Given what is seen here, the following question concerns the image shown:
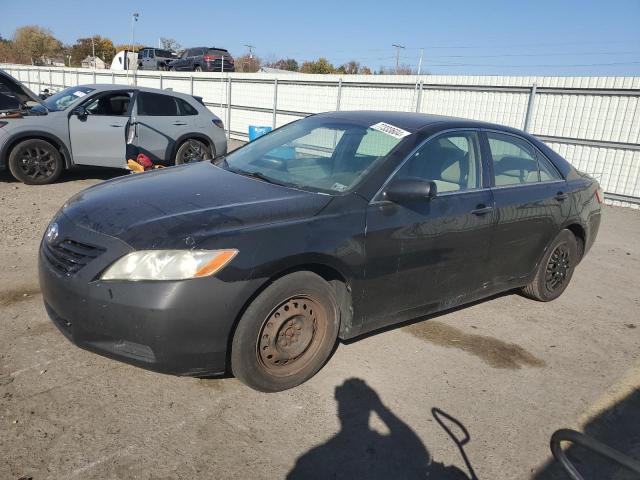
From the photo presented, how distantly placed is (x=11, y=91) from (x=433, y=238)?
27.2 ft

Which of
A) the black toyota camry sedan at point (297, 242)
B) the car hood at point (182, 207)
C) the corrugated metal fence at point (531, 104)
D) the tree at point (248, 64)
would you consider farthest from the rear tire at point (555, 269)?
the tree at point (248, 64)

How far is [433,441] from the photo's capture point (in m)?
2.76

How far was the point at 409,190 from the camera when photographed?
323 cm

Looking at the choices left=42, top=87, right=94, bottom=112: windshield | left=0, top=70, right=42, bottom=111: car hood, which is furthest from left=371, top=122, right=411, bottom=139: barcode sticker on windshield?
left=0, top=70, right=42, bottom=111: car hood

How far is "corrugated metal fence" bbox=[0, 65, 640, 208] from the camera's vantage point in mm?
9961

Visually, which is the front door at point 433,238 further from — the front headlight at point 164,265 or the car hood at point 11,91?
the car hood at point 11,91

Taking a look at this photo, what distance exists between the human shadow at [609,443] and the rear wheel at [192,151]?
7881 mm

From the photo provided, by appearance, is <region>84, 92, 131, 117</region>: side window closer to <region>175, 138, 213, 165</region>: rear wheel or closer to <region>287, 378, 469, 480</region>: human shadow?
<region>175, 138, 213, 165</region>: rear wheel

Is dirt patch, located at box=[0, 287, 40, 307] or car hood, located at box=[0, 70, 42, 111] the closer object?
dirt patch, located at box=[0, 287, 40, 307]

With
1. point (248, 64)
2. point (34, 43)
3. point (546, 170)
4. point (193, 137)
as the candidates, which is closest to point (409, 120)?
point (546, 170)

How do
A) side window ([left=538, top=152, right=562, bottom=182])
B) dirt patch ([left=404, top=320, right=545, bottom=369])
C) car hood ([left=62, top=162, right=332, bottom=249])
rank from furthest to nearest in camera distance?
side window ([left=538, top=152, right=562, bottom=182]) < dirt patch ([left=404, top=320, right=545, bottom=369]) < car hood ([left=62, top=162, right=332, bottom=249])

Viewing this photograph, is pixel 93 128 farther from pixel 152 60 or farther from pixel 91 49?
pixel 91 49

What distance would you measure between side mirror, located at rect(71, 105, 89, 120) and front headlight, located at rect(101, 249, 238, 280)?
6.74 m

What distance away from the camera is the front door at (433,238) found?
10.8 ft
